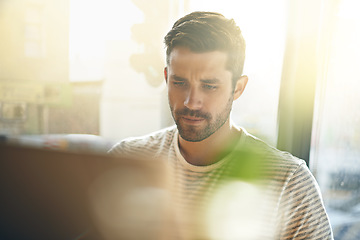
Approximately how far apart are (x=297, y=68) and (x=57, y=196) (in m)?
1.15

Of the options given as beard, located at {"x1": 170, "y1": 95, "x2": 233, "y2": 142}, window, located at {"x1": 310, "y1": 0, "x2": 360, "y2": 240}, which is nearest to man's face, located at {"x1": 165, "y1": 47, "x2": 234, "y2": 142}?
beard, located at {"x1": 170, "y1": 95, "x2": 233, "y2": 142}

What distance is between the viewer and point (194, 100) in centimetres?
95

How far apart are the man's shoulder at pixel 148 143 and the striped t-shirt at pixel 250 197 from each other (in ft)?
0.41

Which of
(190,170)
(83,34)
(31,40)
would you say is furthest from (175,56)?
(31,40)

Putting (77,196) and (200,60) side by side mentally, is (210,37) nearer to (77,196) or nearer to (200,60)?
(200,60)

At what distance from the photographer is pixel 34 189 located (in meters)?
0.43

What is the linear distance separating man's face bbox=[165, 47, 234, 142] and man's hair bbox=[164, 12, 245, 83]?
22 mm

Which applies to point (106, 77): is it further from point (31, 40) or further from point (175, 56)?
point (175, 56)

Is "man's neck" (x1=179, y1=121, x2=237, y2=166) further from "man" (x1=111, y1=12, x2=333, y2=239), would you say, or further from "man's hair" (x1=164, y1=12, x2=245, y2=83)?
"man's hair" (x1=164, y1=12, x2=245, y2=83)

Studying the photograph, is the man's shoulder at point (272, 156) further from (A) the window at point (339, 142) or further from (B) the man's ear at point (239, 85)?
(A) the window at point (339, 142)

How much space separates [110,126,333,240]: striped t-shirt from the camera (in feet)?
3.00

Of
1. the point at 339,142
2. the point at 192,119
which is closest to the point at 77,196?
the point at 192,119

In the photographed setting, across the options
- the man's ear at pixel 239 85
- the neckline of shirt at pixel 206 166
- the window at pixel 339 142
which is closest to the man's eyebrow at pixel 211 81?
the man's ear at pixel 239 85

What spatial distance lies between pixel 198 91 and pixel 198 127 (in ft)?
0.41
